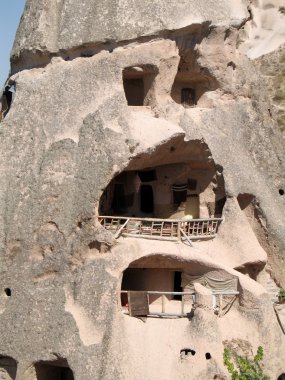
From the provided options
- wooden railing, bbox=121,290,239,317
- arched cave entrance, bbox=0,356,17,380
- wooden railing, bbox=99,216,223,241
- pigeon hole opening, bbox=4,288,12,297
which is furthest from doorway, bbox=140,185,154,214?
arched cave entrance, bbox=0,356,17,380

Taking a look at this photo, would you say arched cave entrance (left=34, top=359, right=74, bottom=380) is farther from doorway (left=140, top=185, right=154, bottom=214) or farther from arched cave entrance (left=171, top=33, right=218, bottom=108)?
arched cave entrance (left=171, top=33, right=218, bottom=108)

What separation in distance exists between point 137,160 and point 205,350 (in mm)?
5261

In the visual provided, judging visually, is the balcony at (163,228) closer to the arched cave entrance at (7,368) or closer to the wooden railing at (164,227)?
the wooden railing at (164,227)

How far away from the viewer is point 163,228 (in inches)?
730

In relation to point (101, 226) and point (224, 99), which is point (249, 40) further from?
point (101, 226)

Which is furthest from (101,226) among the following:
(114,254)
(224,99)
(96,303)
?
(224,99)

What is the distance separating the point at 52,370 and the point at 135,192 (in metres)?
6.36

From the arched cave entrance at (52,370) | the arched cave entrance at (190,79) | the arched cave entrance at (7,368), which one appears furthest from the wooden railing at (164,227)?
the arched cave entrance at (7,368)

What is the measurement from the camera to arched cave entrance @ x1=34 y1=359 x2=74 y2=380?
1647 centimetres

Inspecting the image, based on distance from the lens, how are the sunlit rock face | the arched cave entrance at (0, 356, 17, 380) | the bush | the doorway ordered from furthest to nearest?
the doorway → the arched cave entrance at (0, 356, 17, 380) → the sunlit rock face → the bush

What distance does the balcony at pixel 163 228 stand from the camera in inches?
696

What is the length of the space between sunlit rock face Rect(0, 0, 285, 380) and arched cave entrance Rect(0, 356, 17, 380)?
72mm

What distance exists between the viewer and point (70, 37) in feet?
61.7

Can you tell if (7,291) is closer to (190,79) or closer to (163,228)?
(163,228)
